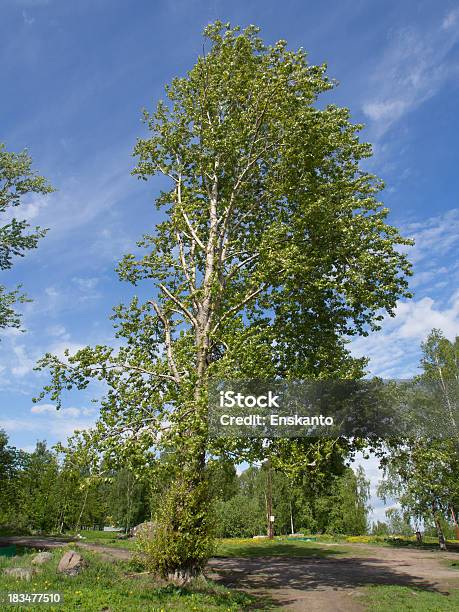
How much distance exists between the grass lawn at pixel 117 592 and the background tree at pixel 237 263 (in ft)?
3.75

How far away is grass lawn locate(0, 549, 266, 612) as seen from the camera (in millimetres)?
11102

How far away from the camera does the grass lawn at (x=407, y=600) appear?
1368 centimetres

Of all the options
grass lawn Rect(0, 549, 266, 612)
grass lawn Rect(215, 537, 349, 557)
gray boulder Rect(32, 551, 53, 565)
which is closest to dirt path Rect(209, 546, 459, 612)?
grass lawn Rect(0, 549, 266, 612)

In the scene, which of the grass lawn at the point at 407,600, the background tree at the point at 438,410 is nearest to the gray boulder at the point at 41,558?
the grass lawn at the point at 407,600

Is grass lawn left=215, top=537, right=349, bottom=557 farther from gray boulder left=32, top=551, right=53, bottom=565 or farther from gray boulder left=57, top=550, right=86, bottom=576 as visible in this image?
gray boulder left=57, top=550, right=86, bottom=576

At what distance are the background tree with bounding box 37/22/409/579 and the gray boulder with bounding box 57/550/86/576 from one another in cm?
266

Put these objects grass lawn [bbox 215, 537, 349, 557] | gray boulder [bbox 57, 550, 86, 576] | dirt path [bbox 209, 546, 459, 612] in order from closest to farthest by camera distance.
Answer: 1. gray boulder [bbox 57, 550, 86, 576]
2. dirt path [bbox 209, 546, 459, 612]
3. grass lawn [bbox 215, 537, 349, 557]

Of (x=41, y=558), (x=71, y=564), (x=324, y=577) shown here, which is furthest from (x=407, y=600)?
(x=41, y=558)

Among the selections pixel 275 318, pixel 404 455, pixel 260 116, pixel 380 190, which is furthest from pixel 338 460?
pixel 260 116

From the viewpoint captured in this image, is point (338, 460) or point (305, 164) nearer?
point (338, 460)

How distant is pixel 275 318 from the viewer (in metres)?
19.7

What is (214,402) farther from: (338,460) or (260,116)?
(260,116)

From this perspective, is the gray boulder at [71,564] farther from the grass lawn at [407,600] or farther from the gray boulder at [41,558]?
the grass lawn at [407,600]

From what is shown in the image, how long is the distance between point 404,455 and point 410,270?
7322mm
